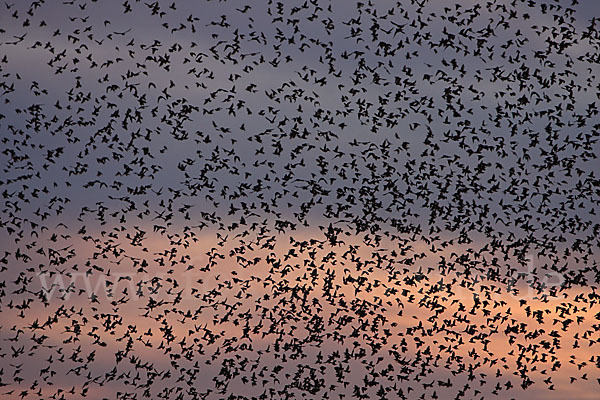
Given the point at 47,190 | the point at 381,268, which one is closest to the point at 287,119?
the point at 381,268

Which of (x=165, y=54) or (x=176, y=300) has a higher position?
(x=165, y=54)

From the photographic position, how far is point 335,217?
2131cm

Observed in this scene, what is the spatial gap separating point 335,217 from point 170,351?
434 cm

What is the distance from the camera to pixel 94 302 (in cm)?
2064

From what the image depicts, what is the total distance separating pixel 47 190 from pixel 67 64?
8.57ft

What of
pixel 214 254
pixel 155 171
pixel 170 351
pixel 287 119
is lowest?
pixel 170 351

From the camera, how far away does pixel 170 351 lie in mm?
20484

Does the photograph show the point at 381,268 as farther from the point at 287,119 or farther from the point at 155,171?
the point at 155,171

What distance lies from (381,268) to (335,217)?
4.66 feet

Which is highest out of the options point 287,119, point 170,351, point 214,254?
point 287,119

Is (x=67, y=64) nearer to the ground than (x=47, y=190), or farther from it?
farther from it

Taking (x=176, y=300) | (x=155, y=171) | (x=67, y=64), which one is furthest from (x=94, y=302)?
(x=67, y=64)

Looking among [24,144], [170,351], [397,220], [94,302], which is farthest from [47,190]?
[397,220]

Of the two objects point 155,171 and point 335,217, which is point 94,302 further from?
point 335,217
